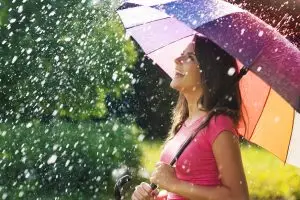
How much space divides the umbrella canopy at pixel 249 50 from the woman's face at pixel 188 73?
0.73 ft

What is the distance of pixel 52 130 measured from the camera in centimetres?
925

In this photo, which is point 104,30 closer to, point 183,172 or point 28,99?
point 28,99

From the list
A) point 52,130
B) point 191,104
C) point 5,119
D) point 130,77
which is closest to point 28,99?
point 5,119

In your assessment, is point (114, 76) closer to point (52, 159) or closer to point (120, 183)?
point (52, 159)

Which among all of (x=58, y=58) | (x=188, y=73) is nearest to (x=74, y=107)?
(x=58, y=58)

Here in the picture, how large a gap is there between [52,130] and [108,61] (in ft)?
8.70

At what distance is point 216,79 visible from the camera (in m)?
3.26

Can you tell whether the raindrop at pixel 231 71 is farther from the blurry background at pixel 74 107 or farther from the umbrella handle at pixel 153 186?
the blurry background at pixel 74 107

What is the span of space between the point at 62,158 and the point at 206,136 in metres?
6.33

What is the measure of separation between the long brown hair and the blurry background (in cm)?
567

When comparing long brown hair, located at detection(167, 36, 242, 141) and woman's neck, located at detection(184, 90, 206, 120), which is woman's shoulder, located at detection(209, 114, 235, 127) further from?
woman's neck, located at detection(184, 90, 206, 120)

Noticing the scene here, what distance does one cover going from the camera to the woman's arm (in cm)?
300

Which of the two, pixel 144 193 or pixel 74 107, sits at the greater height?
pixel 144 193

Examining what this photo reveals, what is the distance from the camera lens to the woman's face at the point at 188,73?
331cm
